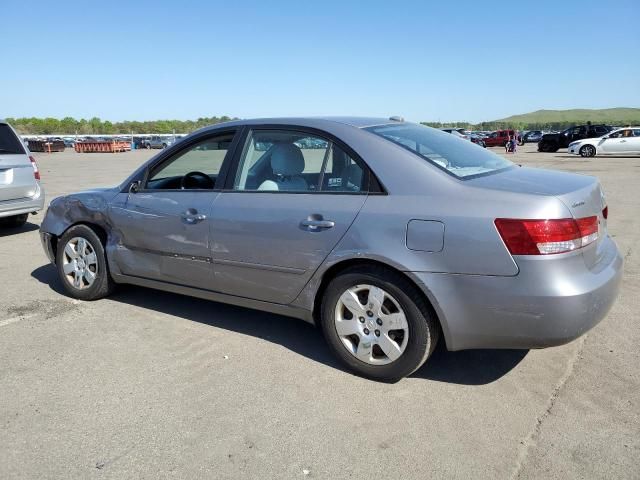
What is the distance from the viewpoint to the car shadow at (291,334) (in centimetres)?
345

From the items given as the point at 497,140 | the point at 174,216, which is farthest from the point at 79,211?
the point at 497,140

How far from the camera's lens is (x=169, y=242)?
4.11m

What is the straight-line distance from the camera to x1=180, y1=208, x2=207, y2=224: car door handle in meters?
3.89

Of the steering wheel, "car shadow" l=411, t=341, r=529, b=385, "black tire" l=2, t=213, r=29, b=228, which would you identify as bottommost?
"car shadow" l=411, t=341, r=529, b=385

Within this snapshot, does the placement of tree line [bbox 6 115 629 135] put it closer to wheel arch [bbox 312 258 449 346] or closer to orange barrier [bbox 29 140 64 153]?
orange barrier [bbox 29 140 64 153]

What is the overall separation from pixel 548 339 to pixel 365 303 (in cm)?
106

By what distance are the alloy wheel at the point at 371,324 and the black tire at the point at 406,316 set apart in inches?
1.1

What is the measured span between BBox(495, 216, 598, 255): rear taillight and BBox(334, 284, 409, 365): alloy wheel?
2.49 feet

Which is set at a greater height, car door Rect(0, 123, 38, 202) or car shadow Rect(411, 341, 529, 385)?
car door Rect(0, 123, 38, 202)

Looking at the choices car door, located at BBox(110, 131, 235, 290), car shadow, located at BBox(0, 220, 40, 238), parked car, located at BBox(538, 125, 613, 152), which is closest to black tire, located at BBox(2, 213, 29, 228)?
car shadow, located at BBox(0, 220, 40, 238)

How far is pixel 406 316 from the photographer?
3.12 m

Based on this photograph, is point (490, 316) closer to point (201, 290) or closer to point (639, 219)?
point (201, 290)

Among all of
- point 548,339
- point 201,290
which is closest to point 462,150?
point 548,339

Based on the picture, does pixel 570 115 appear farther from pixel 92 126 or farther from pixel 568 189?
pixel 568 189
